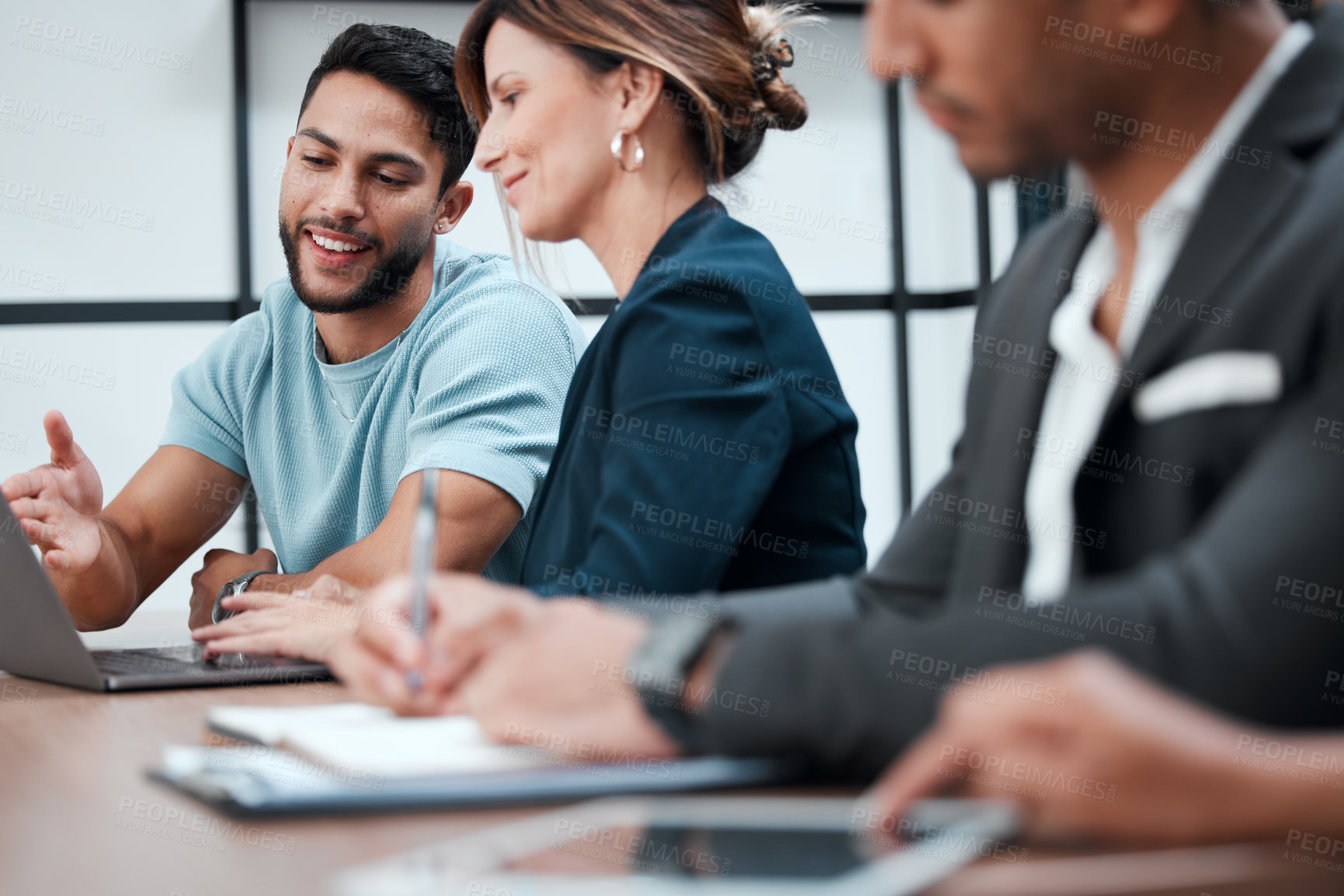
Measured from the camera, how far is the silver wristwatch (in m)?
1.49

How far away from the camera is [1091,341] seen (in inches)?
30.6

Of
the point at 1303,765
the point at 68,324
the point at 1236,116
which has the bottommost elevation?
the point at 68,324

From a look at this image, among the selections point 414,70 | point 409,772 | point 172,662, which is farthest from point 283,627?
point 414,70

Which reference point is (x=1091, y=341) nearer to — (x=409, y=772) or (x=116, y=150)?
(x=409, y=772)

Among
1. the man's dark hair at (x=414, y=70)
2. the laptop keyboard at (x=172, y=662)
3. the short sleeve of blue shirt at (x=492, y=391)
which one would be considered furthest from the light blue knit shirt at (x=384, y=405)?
the laptop keyboard at (x=172, y=662)

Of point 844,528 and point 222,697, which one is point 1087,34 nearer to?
point 844,528

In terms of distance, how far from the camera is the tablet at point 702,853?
408 millimetres

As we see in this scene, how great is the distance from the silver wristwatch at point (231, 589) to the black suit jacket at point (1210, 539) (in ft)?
3.52

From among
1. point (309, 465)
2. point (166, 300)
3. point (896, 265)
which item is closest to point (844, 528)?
point (309, 465)

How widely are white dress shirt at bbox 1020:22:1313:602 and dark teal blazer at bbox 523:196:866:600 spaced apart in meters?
0.39

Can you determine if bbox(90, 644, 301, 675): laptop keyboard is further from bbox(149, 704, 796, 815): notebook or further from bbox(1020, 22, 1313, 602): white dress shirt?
bbox(1020, 22, 1313, 602): white dress shirt

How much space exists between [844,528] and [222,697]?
2.16ft

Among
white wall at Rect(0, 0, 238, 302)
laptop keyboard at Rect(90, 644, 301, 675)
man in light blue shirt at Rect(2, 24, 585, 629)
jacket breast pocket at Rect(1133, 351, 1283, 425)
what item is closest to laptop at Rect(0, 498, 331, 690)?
laptop keyboard at Rect(90, 644, 301, 675)

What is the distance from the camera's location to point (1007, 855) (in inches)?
17.8
